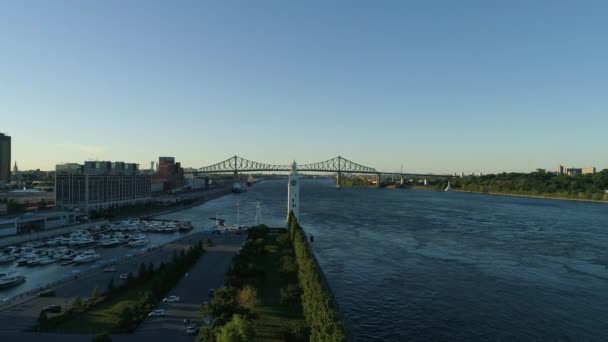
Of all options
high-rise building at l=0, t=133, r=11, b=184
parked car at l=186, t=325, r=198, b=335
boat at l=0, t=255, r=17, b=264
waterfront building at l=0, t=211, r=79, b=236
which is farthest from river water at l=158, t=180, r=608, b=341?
high-rise building at l=0, t=133, r=11, b=184

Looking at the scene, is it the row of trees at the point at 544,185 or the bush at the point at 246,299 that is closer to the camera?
the bush at the point at 246,299

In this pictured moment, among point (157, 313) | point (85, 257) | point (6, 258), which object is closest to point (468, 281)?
point (157, 313)

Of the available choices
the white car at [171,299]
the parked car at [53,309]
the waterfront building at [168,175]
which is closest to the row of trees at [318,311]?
the white car at [171,299]

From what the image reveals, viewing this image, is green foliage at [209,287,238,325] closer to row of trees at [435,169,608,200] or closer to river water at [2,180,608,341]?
river water at [2,180,608,341]

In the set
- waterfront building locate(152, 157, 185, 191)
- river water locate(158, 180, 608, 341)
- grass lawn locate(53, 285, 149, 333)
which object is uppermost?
waterfront building locate(152, 157, 185, 191)

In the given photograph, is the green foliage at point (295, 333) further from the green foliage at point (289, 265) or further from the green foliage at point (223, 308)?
the green foliage at point (289, 265)

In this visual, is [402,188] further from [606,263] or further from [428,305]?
[428,305]
